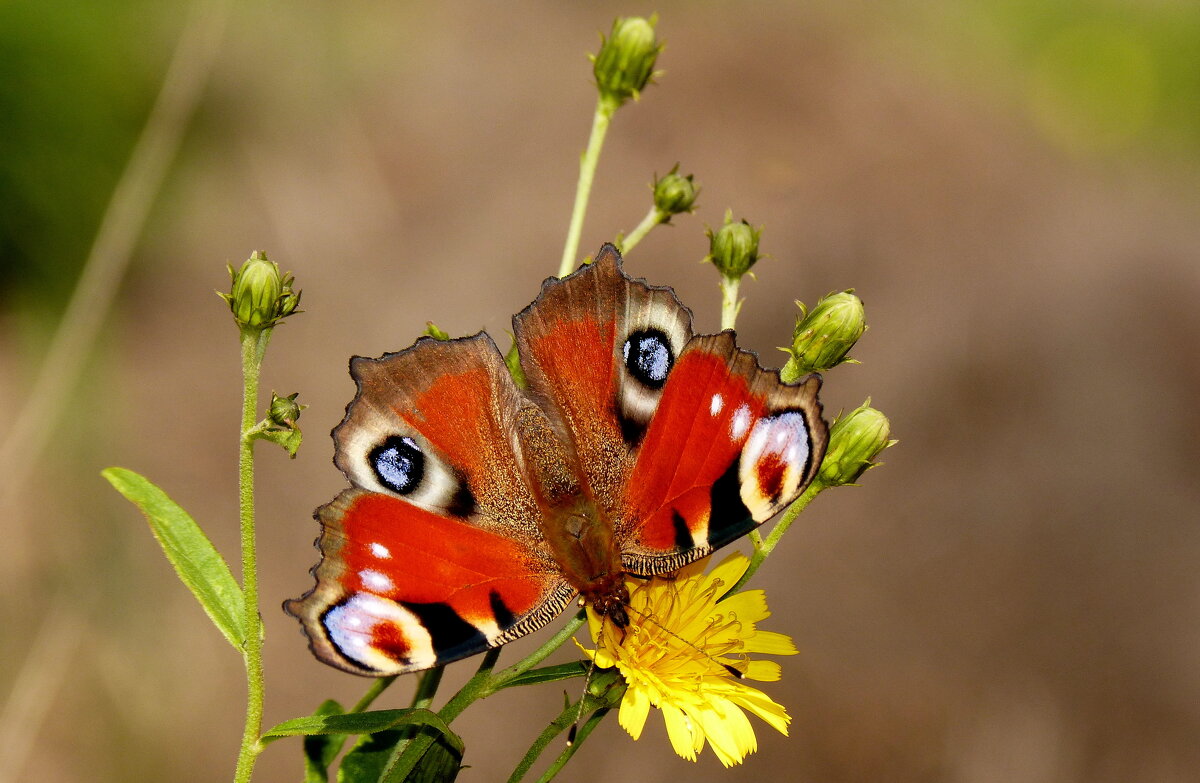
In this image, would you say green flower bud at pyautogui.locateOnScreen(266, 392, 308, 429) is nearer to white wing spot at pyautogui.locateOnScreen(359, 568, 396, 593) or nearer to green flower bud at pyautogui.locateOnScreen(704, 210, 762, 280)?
white wing spot at pyautogui.locateOnScreen(359, 568, 396, 593)

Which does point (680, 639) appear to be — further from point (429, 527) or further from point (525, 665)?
point (429, 527)

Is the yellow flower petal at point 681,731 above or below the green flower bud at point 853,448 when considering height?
below

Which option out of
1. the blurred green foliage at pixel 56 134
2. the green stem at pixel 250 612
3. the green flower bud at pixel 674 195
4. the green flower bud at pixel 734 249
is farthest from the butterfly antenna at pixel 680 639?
the blurred green foliage at pixel 56 134

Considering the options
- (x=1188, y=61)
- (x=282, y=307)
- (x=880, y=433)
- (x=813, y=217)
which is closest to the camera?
(x=282, y=307)

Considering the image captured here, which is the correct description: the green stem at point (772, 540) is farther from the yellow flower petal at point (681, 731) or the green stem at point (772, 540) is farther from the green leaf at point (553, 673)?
the green leaf at point (553, 673)

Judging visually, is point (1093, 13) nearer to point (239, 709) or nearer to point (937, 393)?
point (937, 393)

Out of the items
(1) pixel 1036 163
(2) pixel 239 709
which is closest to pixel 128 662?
(2) pixel 239 709
